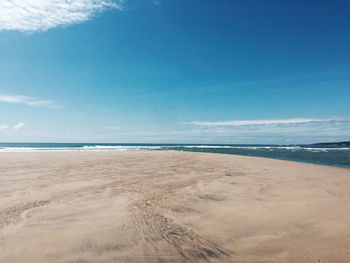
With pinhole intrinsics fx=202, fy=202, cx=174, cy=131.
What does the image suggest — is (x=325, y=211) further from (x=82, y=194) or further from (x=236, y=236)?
(x=82, y=194)

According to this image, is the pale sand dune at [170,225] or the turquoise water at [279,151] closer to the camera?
the pale sand dune at [170,225]

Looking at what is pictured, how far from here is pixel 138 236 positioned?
339cm

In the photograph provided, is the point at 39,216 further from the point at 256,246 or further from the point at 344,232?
the point at 344,232

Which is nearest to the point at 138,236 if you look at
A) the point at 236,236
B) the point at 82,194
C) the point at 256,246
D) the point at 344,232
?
the point at 236,236

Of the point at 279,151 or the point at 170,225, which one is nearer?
the point at 170,225

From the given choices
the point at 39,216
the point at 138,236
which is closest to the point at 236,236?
the point at 138,236

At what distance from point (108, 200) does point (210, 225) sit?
277 cm

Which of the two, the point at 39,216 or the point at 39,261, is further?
the point at 39,216

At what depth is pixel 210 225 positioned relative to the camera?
3.91 m

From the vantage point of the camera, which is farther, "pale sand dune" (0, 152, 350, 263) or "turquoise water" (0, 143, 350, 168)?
"turquoise water" (0, 143, 350, 168)

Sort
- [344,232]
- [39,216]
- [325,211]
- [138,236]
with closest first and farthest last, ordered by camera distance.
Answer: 1. [138,236]
2. [344,232]
3. [39,216]
4. [325,211]

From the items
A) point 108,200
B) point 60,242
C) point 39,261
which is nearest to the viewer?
point 39,261

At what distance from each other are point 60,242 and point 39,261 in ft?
1.41

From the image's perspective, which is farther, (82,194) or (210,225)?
(82,194)
